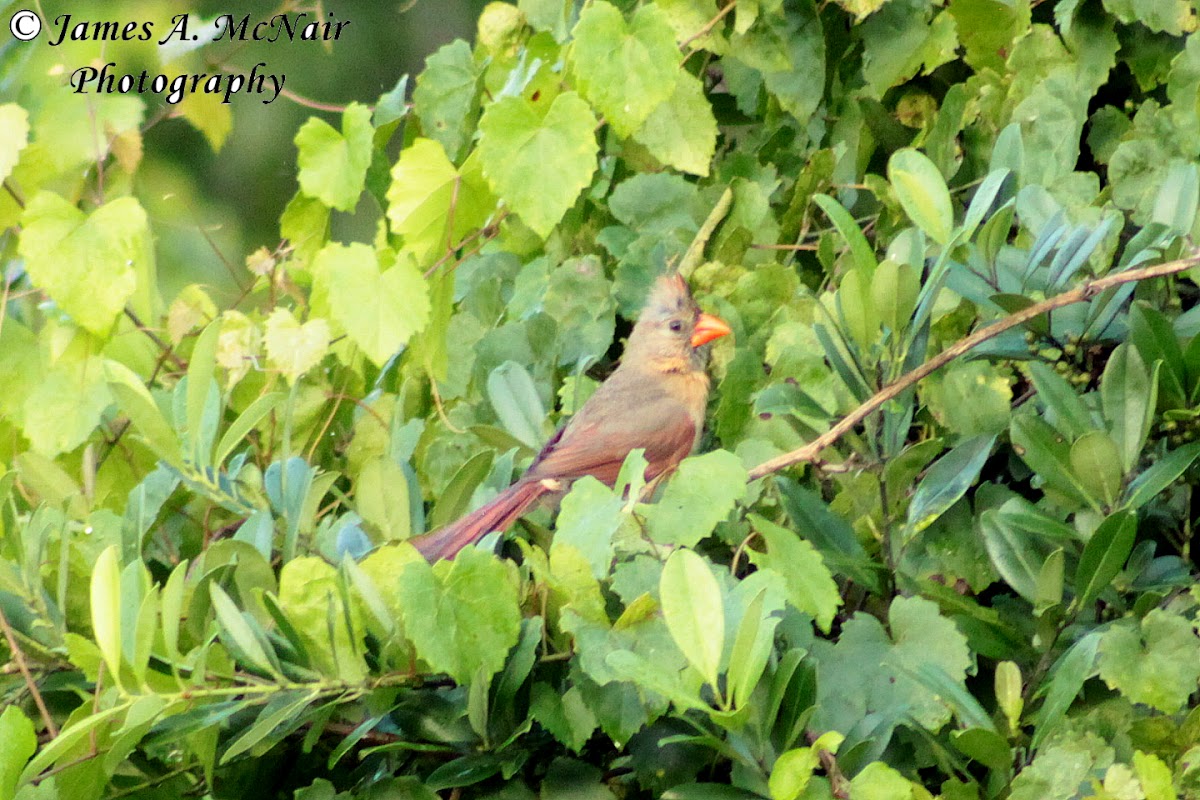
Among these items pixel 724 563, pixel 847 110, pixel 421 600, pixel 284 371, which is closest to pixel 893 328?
pixel 724 563

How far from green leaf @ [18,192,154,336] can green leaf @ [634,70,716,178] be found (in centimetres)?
74

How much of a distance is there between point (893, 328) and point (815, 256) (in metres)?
0.58

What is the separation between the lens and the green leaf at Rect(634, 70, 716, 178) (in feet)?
5.53

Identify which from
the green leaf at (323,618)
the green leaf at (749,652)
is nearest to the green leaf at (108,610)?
the green leaf at (323,618)

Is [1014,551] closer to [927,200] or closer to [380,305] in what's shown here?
[927,200]

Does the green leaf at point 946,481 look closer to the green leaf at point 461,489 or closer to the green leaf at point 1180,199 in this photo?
the green leaf at point 1180,199

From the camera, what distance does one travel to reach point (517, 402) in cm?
151

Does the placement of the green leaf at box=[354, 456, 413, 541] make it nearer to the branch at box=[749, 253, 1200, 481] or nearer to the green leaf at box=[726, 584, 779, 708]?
the branch at box=[749, 253, 1200, 481]

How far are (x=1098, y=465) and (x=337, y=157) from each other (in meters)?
1.28

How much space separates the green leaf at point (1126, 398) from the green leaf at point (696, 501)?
11.9 inches

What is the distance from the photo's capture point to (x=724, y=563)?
1279 millimetres

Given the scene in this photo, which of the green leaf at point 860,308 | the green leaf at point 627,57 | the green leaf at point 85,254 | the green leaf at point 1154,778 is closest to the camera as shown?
the green leaf at point 1154,778

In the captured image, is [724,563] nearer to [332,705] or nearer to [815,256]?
[332,705]

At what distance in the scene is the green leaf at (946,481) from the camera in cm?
109
